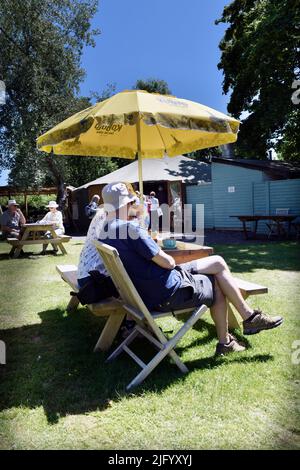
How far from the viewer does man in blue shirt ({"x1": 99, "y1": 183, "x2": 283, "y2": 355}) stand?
334cm

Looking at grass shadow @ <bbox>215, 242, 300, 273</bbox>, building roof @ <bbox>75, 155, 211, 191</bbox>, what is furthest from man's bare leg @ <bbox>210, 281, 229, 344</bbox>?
building roof @ <bbox>75, 155, 211, 191</bbox>

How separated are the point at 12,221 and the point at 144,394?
9.64m

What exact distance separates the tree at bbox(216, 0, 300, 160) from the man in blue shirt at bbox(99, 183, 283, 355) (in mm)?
14809

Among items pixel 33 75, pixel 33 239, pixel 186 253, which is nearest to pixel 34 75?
pixel 33 75

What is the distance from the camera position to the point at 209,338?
166 inches

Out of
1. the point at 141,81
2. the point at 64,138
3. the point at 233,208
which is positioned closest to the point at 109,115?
the point at 64,138

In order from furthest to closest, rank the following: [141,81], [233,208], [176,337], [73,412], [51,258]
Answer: [141,81] < [233,208] < [51,258] < [176,337] < [73,412]

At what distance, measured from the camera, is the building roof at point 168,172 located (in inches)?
891

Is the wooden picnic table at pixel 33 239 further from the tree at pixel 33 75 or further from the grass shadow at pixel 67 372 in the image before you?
the tree at pixel 33 75

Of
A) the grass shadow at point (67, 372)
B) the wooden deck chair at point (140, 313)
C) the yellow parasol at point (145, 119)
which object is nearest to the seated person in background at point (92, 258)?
the wooden deck chair at point (140, 313)

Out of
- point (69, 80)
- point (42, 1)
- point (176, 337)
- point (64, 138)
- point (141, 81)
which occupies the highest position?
point (141, 81)

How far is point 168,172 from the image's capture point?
23.4 meters

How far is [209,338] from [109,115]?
250 cm

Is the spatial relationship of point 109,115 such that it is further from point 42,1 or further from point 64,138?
point 42,1
